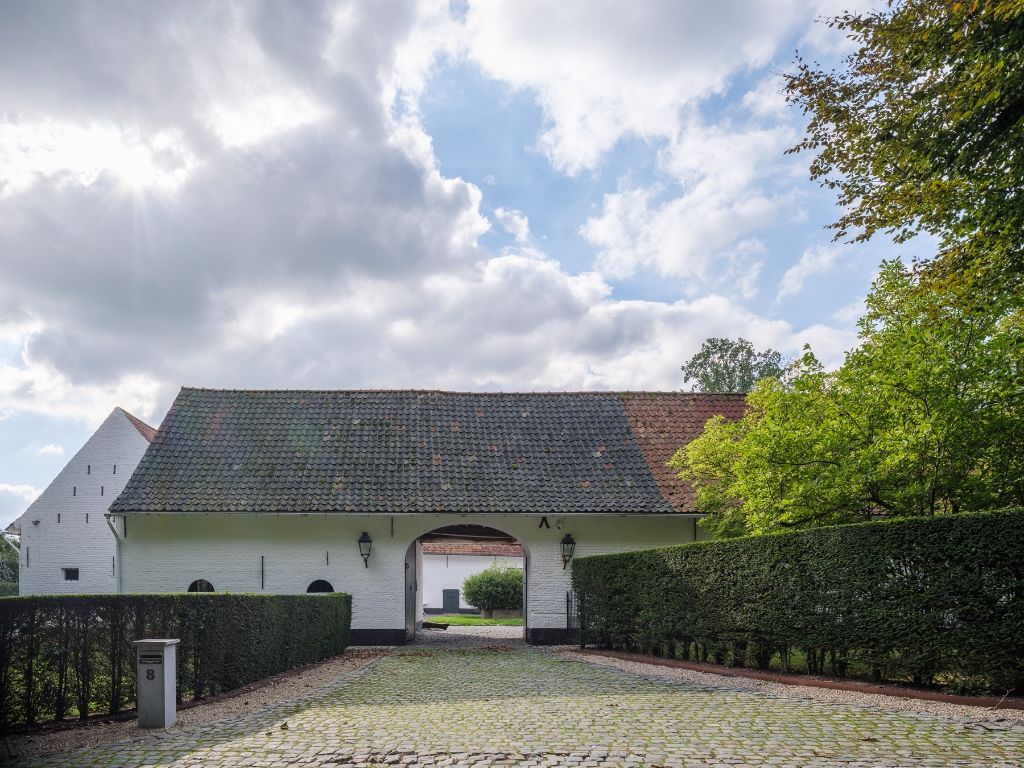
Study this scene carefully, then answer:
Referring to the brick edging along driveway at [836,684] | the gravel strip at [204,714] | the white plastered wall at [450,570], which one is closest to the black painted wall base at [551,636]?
the brick edging along driveway at [836,684]

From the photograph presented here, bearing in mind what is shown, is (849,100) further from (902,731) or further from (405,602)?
(405,602)

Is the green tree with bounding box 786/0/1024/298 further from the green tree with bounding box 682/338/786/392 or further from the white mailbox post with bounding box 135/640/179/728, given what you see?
the green tree with bounding box 682/338/786/392

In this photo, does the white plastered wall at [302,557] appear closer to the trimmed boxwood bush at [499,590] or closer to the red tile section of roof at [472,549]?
the trimmed boxwood bush at [499,590]

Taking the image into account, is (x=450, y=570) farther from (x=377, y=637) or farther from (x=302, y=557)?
(x=302, y=557)

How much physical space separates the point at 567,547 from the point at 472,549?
62.7ft

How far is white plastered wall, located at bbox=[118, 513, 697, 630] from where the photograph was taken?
64.9ft

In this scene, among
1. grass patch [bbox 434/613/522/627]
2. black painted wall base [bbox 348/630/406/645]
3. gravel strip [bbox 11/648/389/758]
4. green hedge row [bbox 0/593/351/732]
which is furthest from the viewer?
grass patch [bbox 434/613/522/627]

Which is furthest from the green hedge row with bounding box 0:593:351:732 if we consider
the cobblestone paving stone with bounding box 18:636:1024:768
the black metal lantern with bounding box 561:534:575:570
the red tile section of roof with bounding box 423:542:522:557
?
the red tile section of roof with bounding box 423:542:522:557

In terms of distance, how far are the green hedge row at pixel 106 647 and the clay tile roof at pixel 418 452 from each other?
8.09 metres

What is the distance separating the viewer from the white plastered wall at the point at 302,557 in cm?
1978

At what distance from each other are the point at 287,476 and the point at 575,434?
7.82 m

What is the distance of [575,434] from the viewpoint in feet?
75.1

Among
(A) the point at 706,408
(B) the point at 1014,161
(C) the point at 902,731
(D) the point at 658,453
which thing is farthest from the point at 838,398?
(A) the point at 706,408

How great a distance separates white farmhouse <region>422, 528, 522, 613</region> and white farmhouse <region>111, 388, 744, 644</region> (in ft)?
53.7
